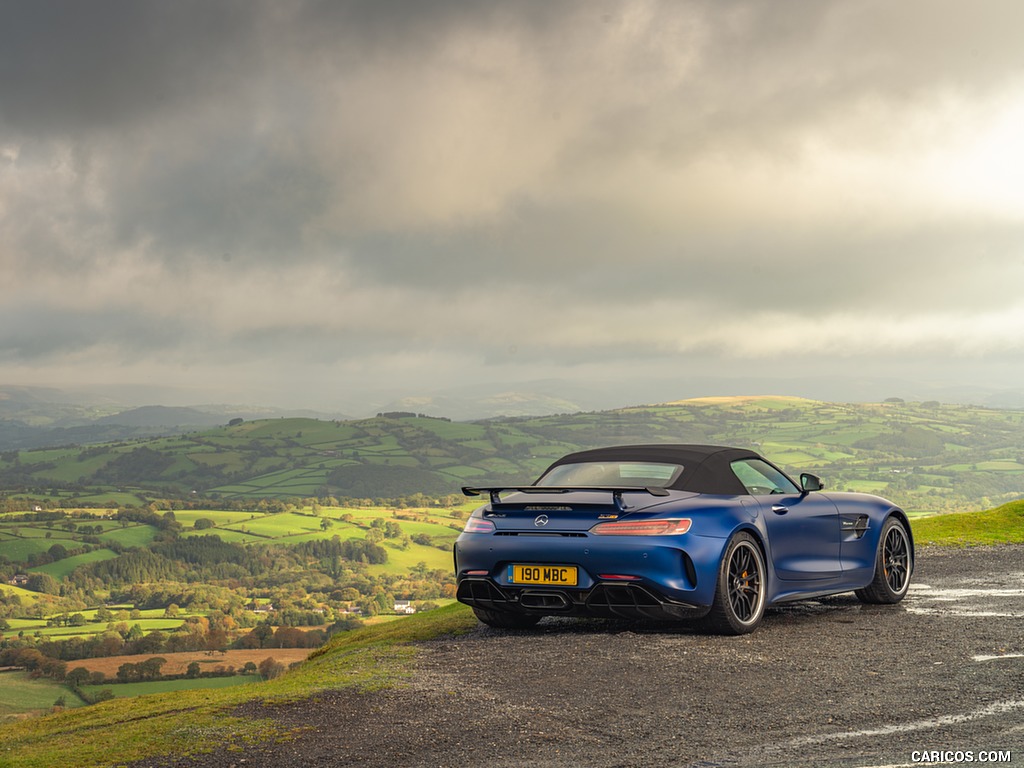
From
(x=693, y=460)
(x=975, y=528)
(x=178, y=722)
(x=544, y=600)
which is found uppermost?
(x=693, y=460)

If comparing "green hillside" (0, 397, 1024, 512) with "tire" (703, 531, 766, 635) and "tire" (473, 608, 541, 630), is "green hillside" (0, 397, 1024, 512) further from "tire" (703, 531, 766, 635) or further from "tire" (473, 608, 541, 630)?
"tire" (703, 531, 766, 635)

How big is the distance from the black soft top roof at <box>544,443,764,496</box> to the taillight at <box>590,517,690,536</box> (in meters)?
0.59

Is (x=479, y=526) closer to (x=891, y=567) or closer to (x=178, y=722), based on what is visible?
(x=178, y=722)

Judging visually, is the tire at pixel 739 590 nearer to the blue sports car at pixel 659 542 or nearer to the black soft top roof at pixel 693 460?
the blue sports car at pixel 659 542

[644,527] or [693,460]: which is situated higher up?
[693,460]

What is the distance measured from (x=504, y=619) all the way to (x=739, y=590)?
2437mm

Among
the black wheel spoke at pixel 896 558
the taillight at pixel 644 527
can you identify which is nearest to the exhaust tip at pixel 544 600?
the taillight at pixel 644 527

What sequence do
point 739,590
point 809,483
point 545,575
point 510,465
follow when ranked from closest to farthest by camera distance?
point 545,575 < point 739,590 < point 809,483 < point 510,465

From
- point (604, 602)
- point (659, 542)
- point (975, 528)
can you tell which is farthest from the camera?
point (975, 528)

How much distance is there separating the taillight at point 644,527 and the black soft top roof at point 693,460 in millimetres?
587

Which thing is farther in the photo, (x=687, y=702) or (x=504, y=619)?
(x=504, y=619)

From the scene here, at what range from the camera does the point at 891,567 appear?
1138 cm

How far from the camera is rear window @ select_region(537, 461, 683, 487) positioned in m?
9.57

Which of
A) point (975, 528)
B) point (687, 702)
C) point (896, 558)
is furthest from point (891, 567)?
point (975, 528)
